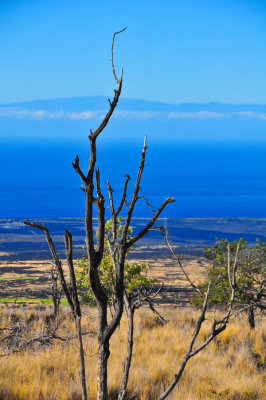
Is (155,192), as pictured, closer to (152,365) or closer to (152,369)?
(152,365)

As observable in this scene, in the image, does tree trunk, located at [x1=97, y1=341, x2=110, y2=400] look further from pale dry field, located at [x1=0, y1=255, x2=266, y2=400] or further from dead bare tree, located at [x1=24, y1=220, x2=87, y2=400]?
pale dry field, located at [x1=0, y1=255, x2=266, y2=400]

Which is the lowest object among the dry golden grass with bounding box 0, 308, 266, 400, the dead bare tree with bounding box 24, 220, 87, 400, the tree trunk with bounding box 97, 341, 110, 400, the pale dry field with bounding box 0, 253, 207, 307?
the pale dry field with bounding box 0, 253, 207, 307

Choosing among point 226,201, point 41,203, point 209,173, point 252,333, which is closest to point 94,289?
point 252,333

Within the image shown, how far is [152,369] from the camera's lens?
20.7 feet

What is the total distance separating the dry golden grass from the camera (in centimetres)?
549

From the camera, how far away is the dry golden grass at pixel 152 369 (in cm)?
549

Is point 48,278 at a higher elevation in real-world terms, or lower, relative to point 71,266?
lower

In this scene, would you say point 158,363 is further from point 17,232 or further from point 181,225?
point 181,225

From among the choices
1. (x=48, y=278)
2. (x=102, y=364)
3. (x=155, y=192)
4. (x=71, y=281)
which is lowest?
(x=48, y=278)

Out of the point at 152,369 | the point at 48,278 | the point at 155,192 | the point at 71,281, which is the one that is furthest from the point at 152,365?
the point at 155,192

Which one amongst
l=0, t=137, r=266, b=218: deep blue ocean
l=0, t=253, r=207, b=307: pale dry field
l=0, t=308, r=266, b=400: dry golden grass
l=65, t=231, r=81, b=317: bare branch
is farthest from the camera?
l=0, t=137, r=266, b=218: deep blue ocean

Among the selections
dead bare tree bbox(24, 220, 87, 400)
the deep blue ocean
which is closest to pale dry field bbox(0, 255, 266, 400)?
dead bare tree bbox(24, 220, 87, 400)

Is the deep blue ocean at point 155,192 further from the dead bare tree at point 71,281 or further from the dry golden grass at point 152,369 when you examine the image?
the dead bare tree at point 71,281

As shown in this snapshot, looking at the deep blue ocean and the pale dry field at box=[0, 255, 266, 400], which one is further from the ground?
the deep blue ocean
